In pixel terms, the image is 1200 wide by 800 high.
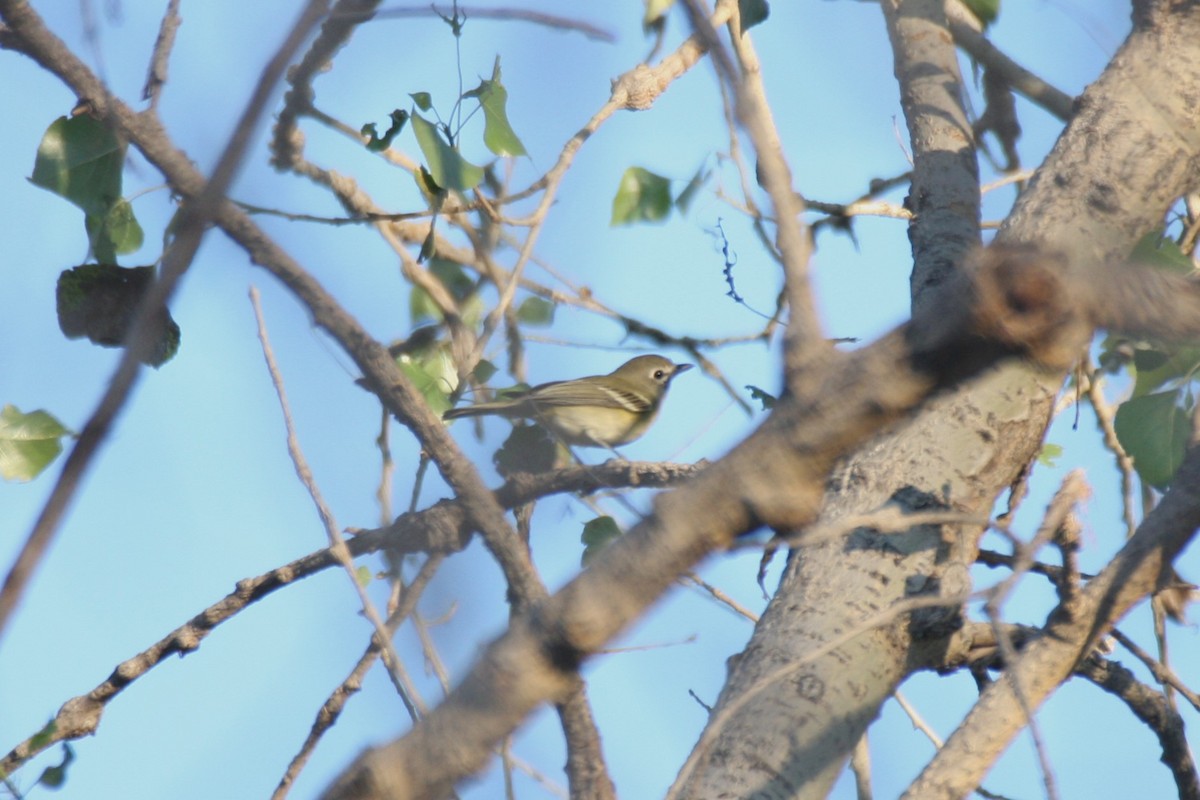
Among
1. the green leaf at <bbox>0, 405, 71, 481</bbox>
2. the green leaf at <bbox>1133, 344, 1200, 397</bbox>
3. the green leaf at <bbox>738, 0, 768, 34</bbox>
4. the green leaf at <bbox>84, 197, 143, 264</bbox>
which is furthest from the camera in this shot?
the green leaf at <bbox>738, 0, 768, 34</bbox>

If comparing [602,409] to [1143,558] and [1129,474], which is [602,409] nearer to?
[1129,474]

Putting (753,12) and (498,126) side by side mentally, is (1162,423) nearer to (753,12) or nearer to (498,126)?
(753,12)

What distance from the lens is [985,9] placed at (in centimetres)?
350

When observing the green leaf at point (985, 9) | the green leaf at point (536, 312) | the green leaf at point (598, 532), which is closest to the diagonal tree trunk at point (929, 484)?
the green leaf at point (598, 532)

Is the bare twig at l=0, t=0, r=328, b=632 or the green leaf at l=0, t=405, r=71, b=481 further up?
the green leaf at l=0, t=405, r=71, b=481

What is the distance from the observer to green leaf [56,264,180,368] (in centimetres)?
214

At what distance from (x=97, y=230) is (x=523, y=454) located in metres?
1.02

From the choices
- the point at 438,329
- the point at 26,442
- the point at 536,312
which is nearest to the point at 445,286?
the point at 536,312

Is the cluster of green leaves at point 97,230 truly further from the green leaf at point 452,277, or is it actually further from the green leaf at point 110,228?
the green leaf at point 452,277

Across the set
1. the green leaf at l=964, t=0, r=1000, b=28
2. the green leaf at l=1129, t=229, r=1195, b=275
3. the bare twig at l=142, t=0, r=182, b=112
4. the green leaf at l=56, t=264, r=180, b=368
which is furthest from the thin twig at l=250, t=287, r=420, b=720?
the green leaf at l=964, t=0, r=1000, b=28

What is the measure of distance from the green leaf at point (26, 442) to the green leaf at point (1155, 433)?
215cm

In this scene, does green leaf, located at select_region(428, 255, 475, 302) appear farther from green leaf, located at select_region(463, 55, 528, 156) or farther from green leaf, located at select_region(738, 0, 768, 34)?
green leaf, located at select_region(738, 0, 768, 34)

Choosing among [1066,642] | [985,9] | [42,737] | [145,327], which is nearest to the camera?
[145,327]

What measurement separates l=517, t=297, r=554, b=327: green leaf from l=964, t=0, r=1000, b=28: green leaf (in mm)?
1564
